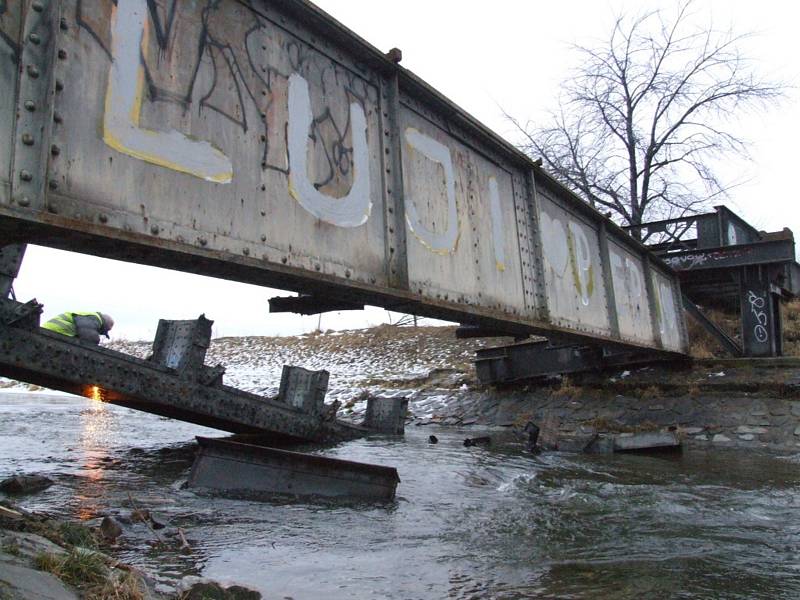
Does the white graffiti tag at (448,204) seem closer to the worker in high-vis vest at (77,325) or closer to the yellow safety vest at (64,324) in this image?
the worker in high-vis vest at (77,325)

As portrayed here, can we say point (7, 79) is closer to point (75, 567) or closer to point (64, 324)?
point (75, 567)

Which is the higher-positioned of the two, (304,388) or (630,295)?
(630,295)

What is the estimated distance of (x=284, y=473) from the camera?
5.76m

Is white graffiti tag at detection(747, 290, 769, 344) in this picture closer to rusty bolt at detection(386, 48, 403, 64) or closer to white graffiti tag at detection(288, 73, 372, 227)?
rusty bolt at detection(386, 48, 403, 64)

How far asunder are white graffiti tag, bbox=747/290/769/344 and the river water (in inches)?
183

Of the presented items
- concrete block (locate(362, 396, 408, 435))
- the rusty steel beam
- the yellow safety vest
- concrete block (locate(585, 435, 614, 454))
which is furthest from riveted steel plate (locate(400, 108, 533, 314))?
concrete block (locate(362, 396, 408, 435))

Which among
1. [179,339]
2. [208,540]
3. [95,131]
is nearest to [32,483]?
[208,540]

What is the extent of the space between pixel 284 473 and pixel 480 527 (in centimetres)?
193

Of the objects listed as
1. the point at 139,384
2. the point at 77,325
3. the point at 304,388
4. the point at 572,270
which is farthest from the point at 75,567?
the point at 304,388

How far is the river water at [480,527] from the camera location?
343 centimetres

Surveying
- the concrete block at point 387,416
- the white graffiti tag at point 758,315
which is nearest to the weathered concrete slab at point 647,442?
the concrete block at point 387,416

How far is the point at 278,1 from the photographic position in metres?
3.95

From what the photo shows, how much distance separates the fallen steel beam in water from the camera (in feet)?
18.8

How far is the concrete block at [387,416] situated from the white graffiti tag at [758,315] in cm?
741
